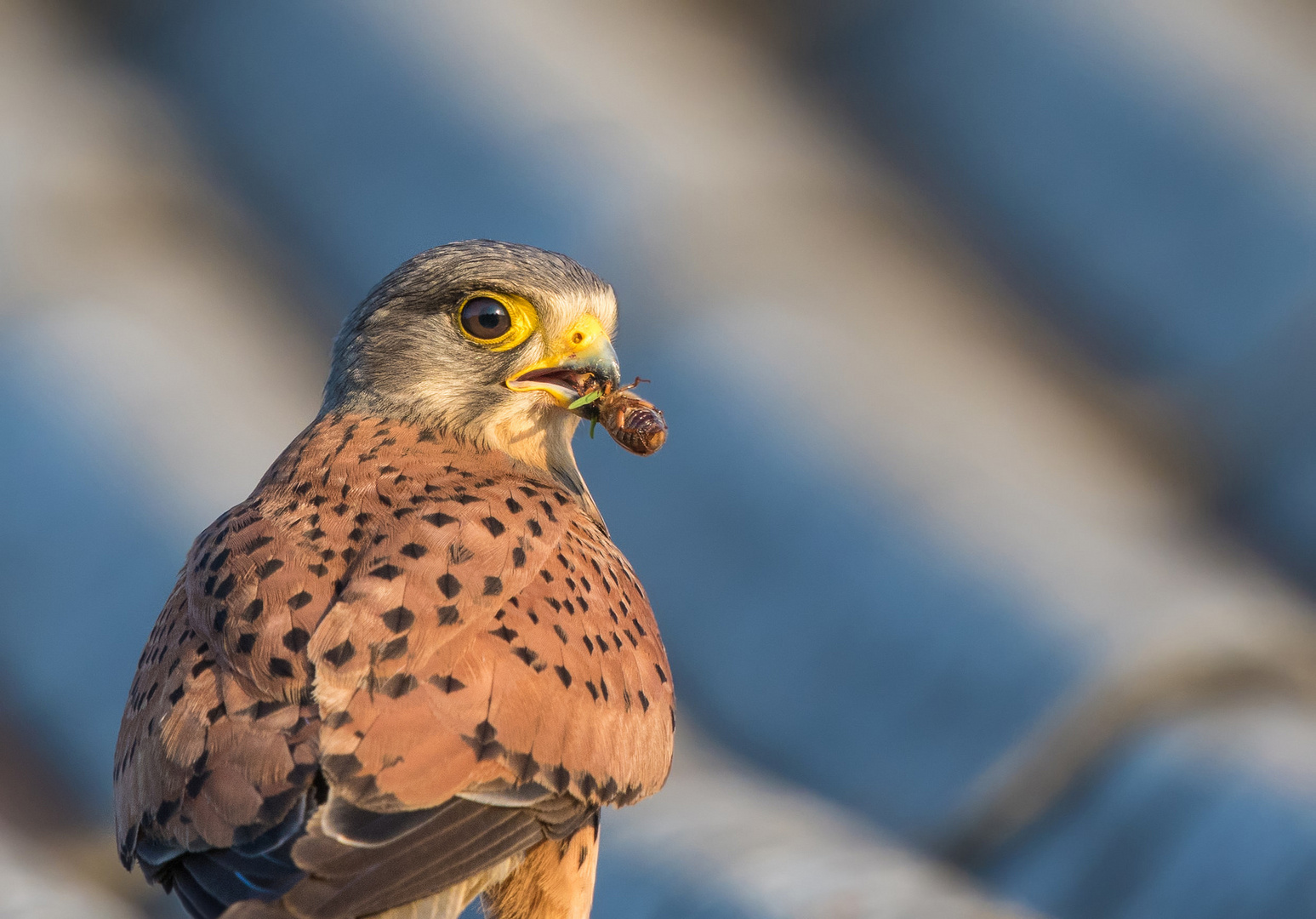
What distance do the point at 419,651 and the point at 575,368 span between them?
98cm

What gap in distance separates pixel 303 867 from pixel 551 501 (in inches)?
46.2

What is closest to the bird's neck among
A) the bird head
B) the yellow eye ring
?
the bird head

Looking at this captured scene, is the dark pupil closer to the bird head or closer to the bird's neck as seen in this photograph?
the bird head

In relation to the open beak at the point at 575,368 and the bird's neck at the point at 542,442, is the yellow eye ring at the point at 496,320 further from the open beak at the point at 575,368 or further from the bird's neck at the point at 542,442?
the bird's neck at the point at 542,442

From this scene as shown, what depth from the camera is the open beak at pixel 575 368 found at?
10.9 ft

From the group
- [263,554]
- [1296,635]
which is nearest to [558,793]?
[263,554]

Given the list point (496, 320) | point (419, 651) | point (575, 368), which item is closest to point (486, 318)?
point (496, 320)

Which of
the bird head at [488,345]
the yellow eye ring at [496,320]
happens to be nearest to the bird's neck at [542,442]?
the bird head at [488,345]

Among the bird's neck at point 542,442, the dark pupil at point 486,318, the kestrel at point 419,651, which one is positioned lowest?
the kestrel at point 419,651

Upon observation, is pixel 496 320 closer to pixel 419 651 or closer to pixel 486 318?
pixel 486 318

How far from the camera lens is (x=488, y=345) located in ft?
11.1

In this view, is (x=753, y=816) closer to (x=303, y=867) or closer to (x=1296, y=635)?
(x=1296, y=635)

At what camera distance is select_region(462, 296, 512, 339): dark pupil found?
10.9ft

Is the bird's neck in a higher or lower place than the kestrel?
higher
